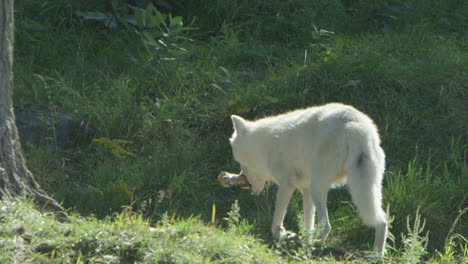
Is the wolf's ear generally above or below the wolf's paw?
above

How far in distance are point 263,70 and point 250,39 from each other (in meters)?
0.75

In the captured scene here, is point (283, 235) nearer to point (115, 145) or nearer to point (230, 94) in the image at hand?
point (115, 145)

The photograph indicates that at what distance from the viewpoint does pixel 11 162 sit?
534 centimetres

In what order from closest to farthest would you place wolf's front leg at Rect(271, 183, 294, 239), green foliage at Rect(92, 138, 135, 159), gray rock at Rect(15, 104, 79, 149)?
wolf's front leg at Rect(271, 183, 294, 239) < green foliage at Rect(92, 138, 135, 159) < gray rock at Rect(15, 104, 79, 149)

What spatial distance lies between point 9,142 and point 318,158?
2.47 meters

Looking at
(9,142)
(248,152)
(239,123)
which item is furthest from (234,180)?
(9,142)

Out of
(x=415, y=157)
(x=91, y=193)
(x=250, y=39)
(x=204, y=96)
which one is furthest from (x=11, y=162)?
(x=250, y=39)

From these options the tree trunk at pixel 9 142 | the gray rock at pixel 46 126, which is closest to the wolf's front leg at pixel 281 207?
the tree trunk at pixel 9 142

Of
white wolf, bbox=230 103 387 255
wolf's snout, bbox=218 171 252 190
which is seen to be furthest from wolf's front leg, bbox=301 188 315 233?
wolf's snout, bbox=218 171 252 190

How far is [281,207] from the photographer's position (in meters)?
5.78

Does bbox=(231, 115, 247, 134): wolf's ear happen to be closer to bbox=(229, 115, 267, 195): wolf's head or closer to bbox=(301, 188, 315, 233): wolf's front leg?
bbox=(229, 115, 267, 195): wolf's head

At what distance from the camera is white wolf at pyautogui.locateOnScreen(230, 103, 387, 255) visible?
5066mm

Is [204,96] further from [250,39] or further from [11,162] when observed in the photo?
[11,162]

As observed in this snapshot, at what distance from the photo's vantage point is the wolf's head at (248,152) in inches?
235
